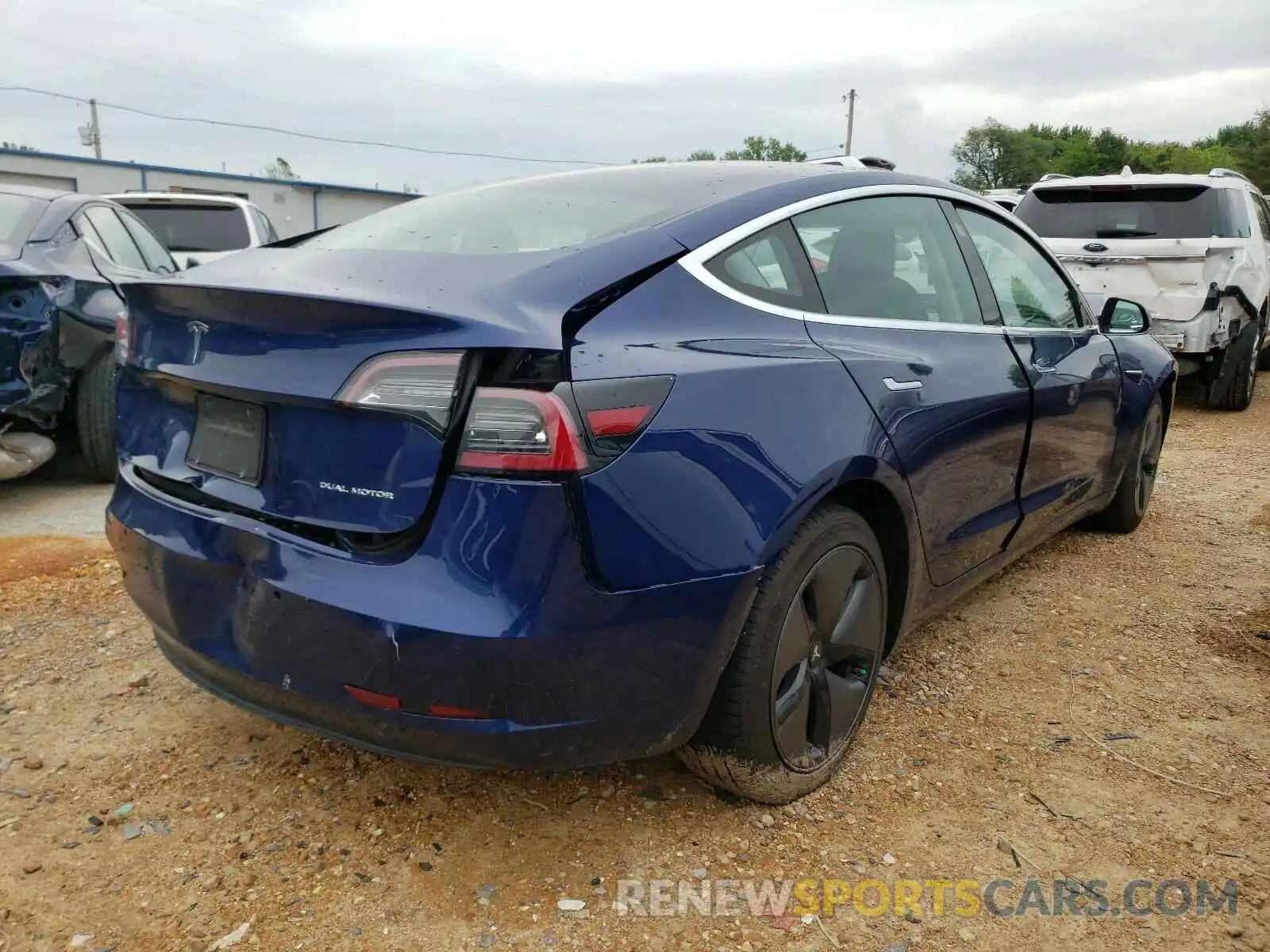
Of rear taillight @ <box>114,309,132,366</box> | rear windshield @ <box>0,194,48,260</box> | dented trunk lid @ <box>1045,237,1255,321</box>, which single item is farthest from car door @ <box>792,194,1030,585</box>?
dented trunk lid @ <box>1045,237,1255,321</box>

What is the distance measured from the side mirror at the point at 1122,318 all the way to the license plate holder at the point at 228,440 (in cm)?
337

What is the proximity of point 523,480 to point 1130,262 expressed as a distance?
707cm

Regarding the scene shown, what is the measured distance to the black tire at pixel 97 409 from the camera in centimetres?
498

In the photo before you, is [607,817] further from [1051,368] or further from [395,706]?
[1051,368]

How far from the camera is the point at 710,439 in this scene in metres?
2.01

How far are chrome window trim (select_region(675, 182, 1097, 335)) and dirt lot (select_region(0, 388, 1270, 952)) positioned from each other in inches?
43.9

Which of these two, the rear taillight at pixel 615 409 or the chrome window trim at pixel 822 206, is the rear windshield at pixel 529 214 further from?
the rear taillight at pixel 615 409

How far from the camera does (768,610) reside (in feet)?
7.11

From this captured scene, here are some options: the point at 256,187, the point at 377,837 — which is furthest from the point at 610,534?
the point at 256,187

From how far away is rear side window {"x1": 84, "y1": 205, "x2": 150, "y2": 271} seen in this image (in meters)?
5.43

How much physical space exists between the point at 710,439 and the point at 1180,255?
678cm

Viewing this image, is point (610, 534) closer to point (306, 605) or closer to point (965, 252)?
point (306, 605)

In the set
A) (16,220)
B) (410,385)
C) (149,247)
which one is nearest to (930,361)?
(410,385)

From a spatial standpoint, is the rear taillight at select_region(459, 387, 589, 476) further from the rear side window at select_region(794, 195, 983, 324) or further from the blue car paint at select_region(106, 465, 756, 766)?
the rear side window at select_region(794, 195, 983, 324)
